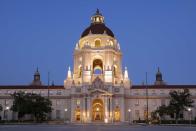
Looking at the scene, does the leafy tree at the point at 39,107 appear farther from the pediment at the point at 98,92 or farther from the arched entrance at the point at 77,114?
the pediment at the point at 98,92

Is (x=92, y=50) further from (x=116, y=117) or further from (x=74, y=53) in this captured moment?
(x=116, y=117)

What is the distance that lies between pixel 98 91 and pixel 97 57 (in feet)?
46.5

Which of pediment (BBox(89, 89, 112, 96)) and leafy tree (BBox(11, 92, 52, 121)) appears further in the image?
pediment (BBox(89, 89, 112, 96))

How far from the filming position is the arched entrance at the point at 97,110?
122812 mm

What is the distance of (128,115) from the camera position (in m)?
123

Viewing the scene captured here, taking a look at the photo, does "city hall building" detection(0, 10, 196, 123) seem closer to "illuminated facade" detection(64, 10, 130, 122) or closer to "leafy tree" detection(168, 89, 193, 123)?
"illuminated facade" detection(64, 10, 130, 122)

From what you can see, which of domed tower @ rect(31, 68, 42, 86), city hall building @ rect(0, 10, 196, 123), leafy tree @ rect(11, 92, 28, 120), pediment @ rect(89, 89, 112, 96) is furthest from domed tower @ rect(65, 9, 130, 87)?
domed tower @ rect(31, 68, 42, 86)

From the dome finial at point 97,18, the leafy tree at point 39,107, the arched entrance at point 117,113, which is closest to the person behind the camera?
the leafy tree at point 39,107

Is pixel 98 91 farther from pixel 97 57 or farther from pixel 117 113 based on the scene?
pixel 97 57

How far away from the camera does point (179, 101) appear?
372 feet

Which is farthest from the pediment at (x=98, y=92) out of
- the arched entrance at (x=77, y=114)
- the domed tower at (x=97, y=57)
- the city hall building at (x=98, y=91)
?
the arched entrance at (x=77, y=114)

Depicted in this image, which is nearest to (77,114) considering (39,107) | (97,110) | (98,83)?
(97,110)

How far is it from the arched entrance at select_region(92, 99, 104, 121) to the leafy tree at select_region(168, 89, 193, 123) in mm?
23964

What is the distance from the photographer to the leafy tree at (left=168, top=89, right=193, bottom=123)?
359 feet
